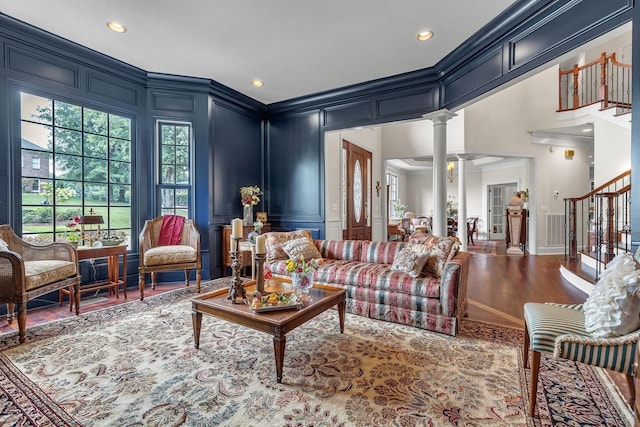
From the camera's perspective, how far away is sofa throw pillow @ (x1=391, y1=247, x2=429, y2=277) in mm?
2965

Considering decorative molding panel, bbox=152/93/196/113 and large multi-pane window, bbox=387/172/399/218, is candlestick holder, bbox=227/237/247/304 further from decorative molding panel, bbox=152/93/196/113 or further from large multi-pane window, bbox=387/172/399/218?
large multi-pane window, bbox=387/172/399/218

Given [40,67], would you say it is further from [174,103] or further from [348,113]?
[348,113]

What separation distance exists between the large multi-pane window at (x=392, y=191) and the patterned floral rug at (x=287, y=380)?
29.0 feet

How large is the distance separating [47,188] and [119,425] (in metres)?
3.29

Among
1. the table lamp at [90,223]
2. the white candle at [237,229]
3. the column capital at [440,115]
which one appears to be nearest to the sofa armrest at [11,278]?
the table lamp at [90,223]

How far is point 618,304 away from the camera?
1445mm

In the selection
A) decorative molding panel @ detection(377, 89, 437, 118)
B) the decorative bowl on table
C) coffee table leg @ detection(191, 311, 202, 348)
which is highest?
decorative molding panel @ detection(377, 89, 437, 118)

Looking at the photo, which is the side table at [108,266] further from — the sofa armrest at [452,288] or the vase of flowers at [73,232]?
the sofa armrest at [452,288]

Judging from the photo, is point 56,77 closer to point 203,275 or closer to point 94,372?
point 203,275

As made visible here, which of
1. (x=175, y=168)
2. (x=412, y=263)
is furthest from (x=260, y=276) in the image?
(x=175, y=168)

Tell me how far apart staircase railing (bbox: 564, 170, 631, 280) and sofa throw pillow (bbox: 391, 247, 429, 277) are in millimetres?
2346

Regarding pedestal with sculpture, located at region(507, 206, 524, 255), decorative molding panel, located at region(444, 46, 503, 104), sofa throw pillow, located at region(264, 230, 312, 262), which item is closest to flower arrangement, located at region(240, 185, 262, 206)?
sofa throw pillow, located at region(264, 230, 312, 262)

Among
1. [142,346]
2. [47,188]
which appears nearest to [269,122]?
[47,188]

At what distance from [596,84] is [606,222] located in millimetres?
3336
